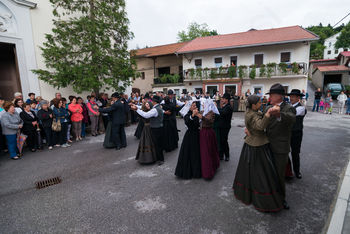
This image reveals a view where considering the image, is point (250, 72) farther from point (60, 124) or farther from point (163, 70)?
point (60, 124)

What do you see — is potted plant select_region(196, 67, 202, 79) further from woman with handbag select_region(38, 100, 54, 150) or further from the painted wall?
woman with handbag select_region(38, 100, 54, 150)

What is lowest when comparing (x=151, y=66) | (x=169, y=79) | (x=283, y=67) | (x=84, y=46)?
(x=169, y=79)

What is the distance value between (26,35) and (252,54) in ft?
61.7

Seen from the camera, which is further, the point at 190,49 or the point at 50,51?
the point at 190,49

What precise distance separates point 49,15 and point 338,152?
13.7m

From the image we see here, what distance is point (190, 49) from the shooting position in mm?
21203

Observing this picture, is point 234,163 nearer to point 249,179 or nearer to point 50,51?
point 249,179

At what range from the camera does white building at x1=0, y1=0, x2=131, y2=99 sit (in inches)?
320

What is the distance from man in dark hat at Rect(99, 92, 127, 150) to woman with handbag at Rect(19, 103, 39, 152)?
2.61 m

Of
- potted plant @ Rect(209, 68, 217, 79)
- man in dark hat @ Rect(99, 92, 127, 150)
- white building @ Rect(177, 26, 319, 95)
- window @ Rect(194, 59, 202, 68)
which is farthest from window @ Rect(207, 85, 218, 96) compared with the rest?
man in dark hat @ Rect(99, 92, 127, 150)

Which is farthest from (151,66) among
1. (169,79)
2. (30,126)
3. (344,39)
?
(344,39)

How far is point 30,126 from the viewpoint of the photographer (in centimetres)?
646

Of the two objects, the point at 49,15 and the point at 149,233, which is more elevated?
the point at 49,15

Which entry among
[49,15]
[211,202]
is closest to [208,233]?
[211,202]
